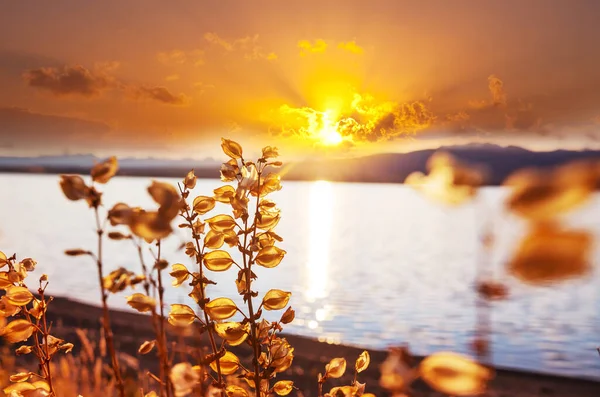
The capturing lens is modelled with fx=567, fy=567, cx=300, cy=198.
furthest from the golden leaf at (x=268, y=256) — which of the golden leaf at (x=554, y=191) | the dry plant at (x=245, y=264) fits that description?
the golden leaf at (x=554, y=191)

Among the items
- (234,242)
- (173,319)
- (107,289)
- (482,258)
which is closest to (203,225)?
(234,242)

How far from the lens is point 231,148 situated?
116 cm

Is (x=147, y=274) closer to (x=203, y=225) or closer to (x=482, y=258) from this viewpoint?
(x=203, y=225)

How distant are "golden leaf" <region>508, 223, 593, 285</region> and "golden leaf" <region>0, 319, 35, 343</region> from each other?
3.46 ft

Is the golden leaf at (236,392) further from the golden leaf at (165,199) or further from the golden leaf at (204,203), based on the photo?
the golden leaf at (165,199)

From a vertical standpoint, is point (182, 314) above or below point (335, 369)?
above

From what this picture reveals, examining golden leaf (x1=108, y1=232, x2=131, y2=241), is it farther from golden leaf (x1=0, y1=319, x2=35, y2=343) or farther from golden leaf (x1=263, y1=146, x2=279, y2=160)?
golden leaf (x1=0, y1=319, x2=35, y2=343)

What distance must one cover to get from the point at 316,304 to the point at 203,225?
2024cm

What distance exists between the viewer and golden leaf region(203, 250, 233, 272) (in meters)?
1.13

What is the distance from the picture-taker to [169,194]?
69cm

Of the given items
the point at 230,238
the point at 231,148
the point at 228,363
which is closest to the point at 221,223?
the point at 230,238

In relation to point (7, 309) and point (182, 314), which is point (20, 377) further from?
point (182, 314)

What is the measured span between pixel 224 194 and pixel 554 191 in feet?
2.55

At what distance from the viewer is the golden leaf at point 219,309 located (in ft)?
3.43
